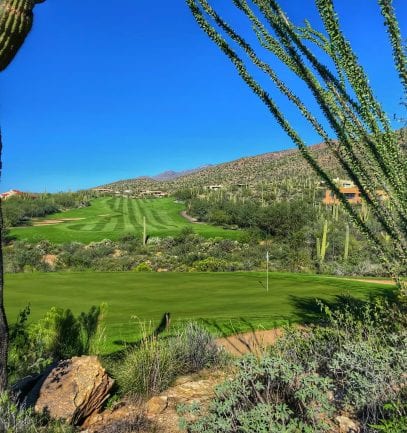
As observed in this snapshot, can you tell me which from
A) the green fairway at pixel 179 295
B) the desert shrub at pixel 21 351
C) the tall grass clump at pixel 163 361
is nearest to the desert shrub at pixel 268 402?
the tall grass clump at pixel 163 361

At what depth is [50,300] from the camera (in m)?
12.7

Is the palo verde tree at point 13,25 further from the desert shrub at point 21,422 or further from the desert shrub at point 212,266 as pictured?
the desert shrub at point 212,266

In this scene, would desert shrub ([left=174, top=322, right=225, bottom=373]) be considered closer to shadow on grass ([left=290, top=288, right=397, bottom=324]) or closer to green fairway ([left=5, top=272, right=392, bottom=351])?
green fairway ([left=5, top=272, right=392, bottom=351])

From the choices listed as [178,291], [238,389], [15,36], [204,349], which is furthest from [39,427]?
[178,291]

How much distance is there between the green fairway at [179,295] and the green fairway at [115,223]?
28.9m

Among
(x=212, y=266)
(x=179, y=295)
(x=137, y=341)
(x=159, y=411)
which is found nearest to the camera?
(x=159, y=411)

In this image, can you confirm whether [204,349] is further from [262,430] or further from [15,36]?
[15,36]

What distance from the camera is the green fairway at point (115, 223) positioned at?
156ft

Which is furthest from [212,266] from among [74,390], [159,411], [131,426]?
[131,426]

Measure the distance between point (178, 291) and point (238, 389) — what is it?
10146 mm

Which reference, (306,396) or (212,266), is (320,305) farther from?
(212,266)

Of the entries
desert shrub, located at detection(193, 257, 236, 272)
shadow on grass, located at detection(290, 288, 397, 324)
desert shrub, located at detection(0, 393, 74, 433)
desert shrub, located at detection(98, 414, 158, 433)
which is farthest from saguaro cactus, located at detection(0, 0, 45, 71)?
desert shrub, located at detection(193, 257, 236, 272)

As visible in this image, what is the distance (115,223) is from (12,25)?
188 ft

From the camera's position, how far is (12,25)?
374cm
